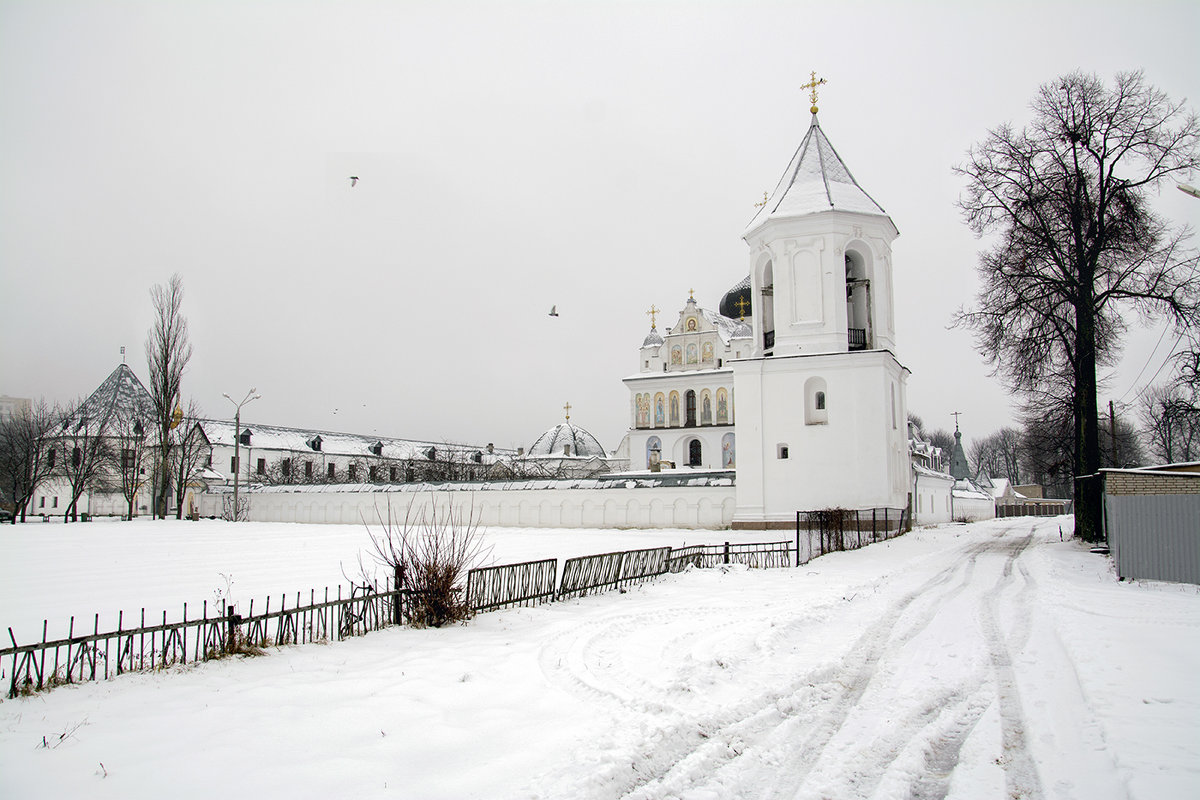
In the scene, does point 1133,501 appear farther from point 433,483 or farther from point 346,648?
point 433,483

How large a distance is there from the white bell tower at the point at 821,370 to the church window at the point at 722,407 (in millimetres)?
18130

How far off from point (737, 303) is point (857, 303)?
83.0ft

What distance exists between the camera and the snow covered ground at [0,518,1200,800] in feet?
16.8

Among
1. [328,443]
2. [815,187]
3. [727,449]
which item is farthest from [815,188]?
[328,443]

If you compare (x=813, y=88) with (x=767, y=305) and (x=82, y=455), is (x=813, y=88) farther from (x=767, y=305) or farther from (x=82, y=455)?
(x=82, y=455)

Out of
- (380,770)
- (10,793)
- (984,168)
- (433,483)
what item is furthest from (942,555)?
(433,483)

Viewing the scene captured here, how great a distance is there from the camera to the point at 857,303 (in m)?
31.5

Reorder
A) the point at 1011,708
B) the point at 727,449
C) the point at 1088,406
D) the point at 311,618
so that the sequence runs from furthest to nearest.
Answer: the point at 727,449
the point at 1088,406
the point at 311,618
the point at 1011,708

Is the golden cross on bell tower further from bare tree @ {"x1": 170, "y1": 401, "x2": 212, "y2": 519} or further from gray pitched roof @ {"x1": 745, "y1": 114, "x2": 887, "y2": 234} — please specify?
bare tree @ {"x1": 170, "y1": 401, "x2": 212, "y2": 519}

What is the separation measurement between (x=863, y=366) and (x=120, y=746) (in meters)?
27.3

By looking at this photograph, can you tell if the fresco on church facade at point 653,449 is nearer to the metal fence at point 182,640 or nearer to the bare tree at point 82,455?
the bare tree at point 82,455

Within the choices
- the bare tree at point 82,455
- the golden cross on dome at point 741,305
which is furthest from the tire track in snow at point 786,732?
the golden cross on dome at point 741,305

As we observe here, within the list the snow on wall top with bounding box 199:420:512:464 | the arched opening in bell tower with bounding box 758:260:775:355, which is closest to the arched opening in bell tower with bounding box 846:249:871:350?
the arched opening in bell tower with bounding box 758:260:775:355

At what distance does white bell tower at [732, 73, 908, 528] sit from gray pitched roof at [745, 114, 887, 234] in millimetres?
76
